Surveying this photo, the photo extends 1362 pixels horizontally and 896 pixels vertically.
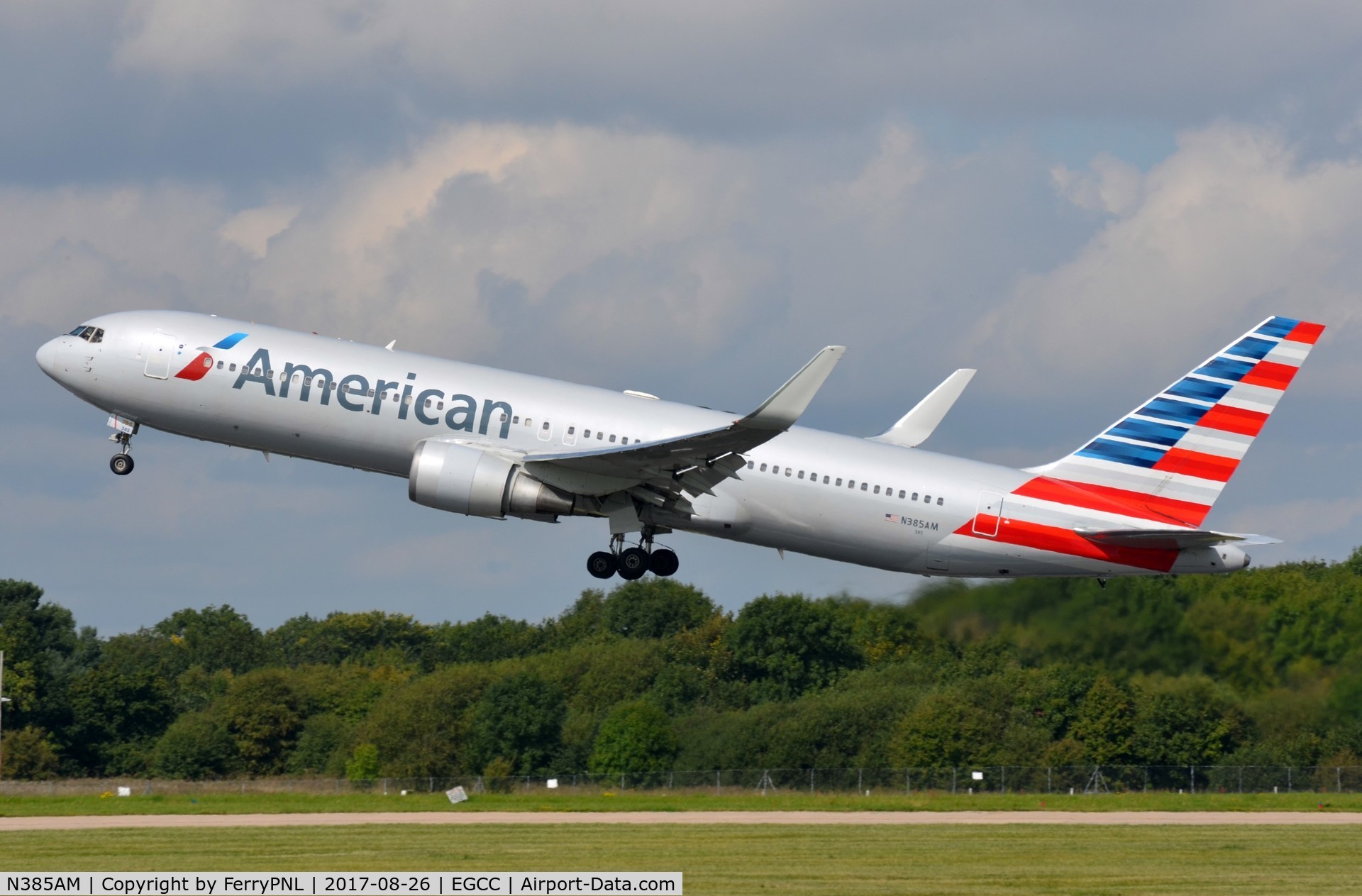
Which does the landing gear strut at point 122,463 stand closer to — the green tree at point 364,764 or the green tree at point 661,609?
the green tree at point 364,764

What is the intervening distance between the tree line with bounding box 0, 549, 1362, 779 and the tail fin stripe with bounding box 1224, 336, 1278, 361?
5.07 meters

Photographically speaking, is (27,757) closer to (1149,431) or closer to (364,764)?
(364,764)

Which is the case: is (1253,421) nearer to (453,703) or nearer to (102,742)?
(453,703)

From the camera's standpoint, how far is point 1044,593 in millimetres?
39531

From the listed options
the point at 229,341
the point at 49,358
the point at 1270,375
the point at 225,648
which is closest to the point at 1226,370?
the point at 1270,375

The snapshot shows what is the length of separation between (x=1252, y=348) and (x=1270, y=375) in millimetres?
787

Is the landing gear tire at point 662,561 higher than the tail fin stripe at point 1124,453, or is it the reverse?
the tail fin stripe at point 1124,453

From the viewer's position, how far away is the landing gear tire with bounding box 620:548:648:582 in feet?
132

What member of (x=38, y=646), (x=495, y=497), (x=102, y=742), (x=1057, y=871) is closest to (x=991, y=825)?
(x=1057, y=871)

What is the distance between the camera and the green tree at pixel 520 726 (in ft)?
276

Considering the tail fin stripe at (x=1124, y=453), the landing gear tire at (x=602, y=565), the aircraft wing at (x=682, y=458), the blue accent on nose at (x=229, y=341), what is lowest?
the landing gear tire at (x=602, y=565)

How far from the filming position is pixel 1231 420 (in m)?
41.0
